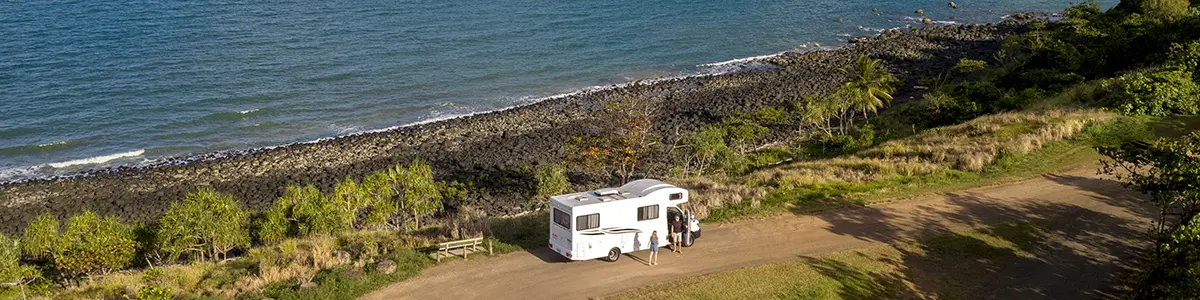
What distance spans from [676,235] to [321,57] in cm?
5782

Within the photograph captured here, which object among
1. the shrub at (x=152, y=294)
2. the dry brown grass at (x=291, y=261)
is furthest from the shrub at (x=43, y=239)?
the shrub at (x=152, y=294)

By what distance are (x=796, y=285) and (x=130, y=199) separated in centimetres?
3692

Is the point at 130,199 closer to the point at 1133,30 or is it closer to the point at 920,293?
the point at 920,293

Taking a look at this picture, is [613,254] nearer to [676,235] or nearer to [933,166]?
[676,235]

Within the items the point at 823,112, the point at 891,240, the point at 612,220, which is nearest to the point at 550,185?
the point at 612,220

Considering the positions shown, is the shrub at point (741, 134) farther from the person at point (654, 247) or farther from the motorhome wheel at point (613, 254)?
the motorhome wheel at point (613, 254)

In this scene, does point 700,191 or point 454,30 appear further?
point 454,30

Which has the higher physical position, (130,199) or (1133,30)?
(1133,30)

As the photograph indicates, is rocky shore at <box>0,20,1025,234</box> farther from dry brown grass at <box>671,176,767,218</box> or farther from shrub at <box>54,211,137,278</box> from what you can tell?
shrub at <box>54,211,137,278</box>

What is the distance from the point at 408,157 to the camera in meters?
52.8

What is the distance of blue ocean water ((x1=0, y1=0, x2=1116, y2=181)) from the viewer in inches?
2329

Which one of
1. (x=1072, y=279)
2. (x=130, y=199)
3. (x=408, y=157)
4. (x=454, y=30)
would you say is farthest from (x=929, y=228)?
(x=454, y=30)

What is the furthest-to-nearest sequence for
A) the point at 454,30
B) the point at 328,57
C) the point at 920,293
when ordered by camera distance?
the point at 454,30
the point at 328,57
the point at 920,293

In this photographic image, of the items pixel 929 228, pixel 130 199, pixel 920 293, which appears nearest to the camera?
pixel 920 293
